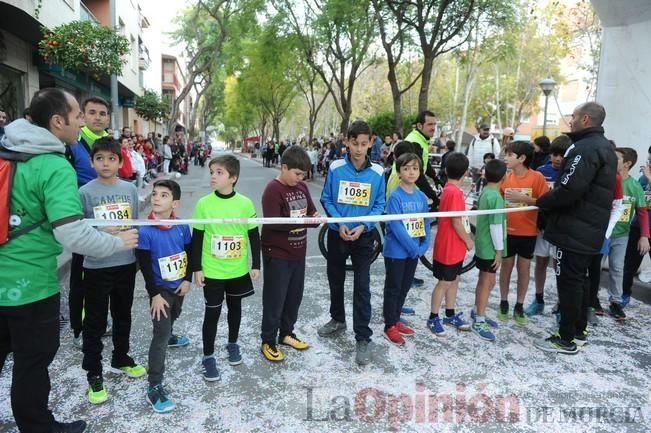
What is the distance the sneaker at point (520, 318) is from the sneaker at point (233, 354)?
2703 mm

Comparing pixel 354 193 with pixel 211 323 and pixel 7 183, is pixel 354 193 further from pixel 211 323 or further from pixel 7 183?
pixel 7 183

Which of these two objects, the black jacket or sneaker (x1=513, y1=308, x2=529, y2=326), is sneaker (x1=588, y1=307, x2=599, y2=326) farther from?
the black jacket

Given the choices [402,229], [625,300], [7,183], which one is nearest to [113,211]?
[7,183]

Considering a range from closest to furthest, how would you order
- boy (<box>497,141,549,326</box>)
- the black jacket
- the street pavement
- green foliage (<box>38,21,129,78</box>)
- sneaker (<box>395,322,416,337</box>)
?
the street pavement → the black jacket → sneaker (<box>395,322,416,337</box>) → boy (<box>497,141,549,326</box>) → green foliage (<box>38,21,129,78</box>)

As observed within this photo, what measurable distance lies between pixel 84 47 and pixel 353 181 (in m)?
8.49

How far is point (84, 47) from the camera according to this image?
9531mm

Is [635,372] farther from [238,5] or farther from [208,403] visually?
[238,5]

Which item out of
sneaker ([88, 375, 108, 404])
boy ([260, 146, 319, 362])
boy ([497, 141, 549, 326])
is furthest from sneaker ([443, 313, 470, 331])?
sneaker ([88, 375, 108, 404])

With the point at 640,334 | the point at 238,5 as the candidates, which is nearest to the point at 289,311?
the point at 640,334

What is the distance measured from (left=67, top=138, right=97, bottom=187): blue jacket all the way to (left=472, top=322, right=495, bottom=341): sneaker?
3493 mm

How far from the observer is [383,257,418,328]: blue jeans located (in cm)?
384

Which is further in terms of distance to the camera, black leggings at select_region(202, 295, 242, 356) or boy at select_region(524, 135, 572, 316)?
boy at select_region(524, 135, 572, 316)

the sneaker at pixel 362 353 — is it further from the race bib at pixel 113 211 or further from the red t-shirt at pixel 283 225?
the race bib at pixel 113 211

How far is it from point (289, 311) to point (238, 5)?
20.9m
